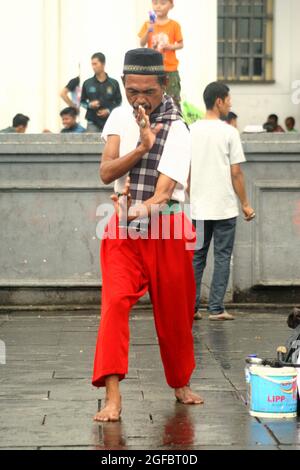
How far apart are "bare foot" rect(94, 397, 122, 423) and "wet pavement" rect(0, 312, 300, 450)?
64 millimetres

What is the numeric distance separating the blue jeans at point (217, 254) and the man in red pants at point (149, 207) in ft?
13.8

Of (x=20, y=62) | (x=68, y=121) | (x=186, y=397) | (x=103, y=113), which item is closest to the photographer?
(x=186, y=397)

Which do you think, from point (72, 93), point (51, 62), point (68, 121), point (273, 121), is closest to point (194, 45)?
point (51, 62)

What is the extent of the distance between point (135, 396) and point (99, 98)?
375 inches

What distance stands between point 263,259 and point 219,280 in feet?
3.40

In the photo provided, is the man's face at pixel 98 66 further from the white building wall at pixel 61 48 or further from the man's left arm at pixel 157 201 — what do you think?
the man's left arm at pixel 157 201

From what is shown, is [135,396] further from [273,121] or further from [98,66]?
[273,121]

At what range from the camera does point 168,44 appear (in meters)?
15.4

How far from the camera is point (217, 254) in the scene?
37.3 ft

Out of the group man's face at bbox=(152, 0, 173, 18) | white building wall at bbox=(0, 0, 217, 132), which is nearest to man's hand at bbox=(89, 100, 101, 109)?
man's face at bbox=(152, 0, 173, 18)

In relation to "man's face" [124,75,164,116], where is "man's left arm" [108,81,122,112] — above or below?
below

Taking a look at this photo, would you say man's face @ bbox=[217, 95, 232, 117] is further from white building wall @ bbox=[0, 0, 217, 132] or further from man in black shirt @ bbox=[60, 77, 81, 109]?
white building wall @ bbox=[0, 0, 217, 132]

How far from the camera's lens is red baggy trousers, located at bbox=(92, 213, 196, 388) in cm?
664

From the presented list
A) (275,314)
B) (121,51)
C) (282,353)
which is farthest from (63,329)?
(121,51)
